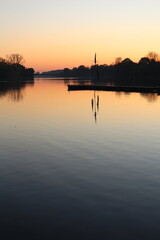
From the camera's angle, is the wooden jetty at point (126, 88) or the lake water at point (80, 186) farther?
the wooden jetty at point (126, 88)

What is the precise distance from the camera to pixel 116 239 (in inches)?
370

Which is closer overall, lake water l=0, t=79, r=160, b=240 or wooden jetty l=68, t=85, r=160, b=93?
lake water l=0, t=79, r=160, b=240

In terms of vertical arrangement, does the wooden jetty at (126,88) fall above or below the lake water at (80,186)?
above

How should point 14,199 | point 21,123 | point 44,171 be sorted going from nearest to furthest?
point 14,199 < point 44,171 < point 21,123

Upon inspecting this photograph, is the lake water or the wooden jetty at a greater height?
the wooden jetty

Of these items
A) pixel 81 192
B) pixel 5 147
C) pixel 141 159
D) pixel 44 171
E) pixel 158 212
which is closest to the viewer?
pixel 158 212

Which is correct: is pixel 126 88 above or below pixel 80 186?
above

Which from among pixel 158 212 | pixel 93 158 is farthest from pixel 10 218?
pixel 93 158

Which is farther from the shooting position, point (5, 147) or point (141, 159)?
point (5, 147)

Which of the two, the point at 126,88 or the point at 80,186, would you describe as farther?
the point at 126,88

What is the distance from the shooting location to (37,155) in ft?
65.1

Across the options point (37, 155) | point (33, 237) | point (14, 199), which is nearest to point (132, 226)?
point (33, 237)

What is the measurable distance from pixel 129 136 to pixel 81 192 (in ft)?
45.4

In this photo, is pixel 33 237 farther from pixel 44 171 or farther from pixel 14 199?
pixel 44 171
